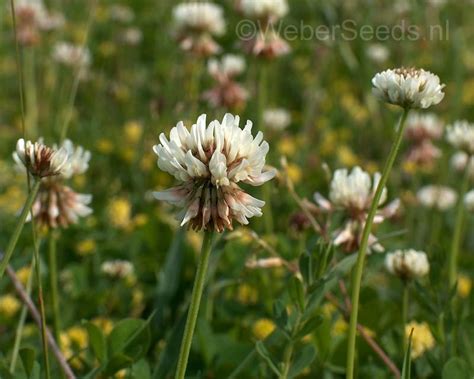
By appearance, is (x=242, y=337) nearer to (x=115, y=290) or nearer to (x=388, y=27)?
(x=115, y=290)

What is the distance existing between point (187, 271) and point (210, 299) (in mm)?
156

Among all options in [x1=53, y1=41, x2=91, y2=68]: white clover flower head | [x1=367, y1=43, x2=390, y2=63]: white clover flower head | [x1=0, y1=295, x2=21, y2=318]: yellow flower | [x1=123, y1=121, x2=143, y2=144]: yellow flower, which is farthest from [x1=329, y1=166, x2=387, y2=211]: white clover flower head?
[x1=367, y1=43, x2=390, y2=63]: white clover flower head

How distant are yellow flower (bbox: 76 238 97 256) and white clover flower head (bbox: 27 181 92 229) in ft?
2.35

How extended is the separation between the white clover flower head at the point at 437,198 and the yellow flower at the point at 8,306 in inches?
49.7

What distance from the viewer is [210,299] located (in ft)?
6.60

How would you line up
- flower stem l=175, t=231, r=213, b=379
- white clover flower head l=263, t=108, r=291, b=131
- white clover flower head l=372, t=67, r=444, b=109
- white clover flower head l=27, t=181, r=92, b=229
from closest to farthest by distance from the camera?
flower stem l=175, t=231, r=213, b=379 < white clover flower head l=372, t=67, r=444, b=109 < white clover flower head l=27, t=181, r=92, b=229 < white clover flower head l=263, t=108, r=291, b=131

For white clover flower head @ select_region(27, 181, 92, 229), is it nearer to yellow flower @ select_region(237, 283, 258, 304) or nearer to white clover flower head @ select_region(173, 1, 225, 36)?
yellow flower @ select_region(237, 283, 258, 304)

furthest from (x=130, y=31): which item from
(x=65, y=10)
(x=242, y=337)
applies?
(x=242, y=337)

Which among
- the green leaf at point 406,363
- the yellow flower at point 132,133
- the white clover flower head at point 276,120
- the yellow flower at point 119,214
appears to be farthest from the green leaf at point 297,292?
the white clover flower head at point 276,120

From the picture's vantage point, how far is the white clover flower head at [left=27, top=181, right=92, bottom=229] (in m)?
1.57

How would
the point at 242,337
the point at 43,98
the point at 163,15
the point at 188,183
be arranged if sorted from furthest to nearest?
the point at 163,15
the point at 43,98
the point at 242,337
the point at 188,183

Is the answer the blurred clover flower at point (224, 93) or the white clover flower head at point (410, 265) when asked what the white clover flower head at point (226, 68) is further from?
the white clover flower head at point (410, 265)

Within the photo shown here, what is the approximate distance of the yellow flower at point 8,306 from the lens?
2033mm

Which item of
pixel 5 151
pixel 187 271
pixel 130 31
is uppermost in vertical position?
pixel 130 31
